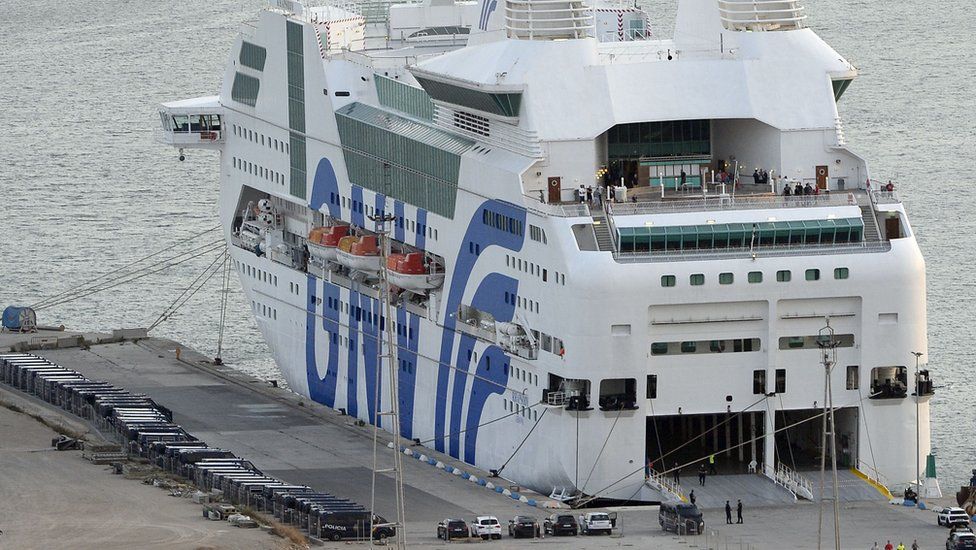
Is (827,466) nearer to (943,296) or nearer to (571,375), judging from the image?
(571,375)

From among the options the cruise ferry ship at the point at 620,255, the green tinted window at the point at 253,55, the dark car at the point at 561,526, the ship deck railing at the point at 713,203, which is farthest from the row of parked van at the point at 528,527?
the green tinted window at the point at 253,55

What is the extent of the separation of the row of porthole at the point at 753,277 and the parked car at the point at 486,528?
27.2 ft

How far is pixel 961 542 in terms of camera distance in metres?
76.1

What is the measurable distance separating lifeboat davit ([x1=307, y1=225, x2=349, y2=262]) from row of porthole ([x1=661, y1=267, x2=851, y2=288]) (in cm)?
1955

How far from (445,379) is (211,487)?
30.1 ft

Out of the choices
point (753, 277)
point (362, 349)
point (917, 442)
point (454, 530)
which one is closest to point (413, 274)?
point (362, 349)

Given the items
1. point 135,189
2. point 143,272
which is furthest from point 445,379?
point 135,189

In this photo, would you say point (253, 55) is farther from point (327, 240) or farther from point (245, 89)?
point (327, 240)

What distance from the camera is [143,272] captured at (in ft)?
428

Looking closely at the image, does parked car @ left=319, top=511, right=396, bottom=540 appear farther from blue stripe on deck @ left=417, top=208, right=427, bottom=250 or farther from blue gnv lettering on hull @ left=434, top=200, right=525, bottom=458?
blue stripe on deck @ left=417, top=208, right=427, bottom=250

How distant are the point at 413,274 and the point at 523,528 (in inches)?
594

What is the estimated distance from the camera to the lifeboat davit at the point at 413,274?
91500 millimetres

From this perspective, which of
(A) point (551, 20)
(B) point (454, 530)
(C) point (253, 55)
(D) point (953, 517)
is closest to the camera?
(B) point (454, 530)

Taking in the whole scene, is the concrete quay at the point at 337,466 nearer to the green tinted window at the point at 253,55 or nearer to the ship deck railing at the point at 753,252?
the ship deck railing at the point at 753,252
